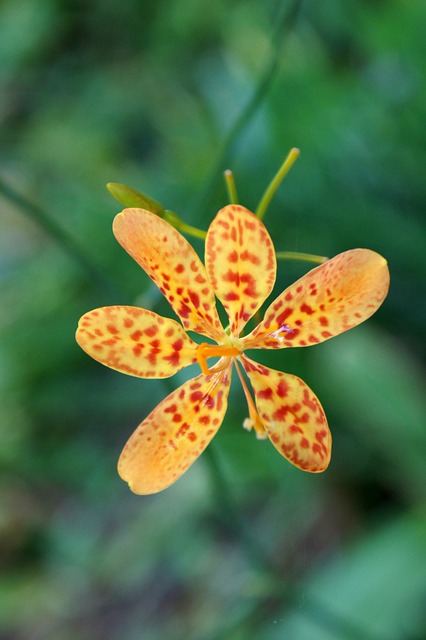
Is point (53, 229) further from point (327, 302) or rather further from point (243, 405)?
point (243, 405)

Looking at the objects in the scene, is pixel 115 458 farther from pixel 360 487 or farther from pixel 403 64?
pixel 403 64

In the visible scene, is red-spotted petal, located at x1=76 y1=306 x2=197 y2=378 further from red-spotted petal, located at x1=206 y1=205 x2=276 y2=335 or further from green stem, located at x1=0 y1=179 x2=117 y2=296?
green stem, located at x1=0 y1=179 x2=117 y2=296

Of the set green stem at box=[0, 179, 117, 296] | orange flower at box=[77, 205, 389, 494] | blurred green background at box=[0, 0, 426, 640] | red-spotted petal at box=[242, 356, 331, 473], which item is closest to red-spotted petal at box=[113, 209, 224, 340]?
orange flower at box=[77, 205, 389, 494]

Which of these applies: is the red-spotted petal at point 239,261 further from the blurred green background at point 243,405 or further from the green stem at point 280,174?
the blurred green background at point 243,405

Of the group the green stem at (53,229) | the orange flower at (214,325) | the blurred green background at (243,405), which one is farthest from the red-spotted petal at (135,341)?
the blurred green background at (243,405)

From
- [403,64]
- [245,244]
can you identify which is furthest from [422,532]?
[403,64]

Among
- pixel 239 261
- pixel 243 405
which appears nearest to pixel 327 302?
pixel 239 261
